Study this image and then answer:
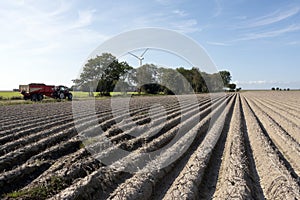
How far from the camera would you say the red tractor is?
94.8 feet

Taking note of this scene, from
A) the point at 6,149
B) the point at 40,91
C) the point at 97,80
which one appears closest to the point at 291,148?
the point at 6,149

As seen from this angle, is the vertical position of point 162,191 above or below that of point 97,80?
below

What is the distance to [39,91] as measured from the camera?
1161 inches

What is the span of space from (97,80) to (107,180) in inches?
1643

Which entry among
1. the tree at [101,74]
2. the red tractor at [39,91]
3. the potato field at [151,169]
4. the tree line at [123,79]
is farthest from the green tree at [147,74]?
the potato field at [151,169]

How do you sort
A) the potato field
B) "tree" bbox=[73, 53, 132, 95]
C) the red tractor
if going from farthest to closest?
"tree" bbox=[73, 53, 132, 95] < the red tractor < the potato field

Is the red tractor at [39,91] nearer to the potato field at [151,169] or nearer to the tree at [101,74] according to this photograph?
the tree at [101,74]

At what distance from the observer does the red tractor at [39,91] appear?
28.9m

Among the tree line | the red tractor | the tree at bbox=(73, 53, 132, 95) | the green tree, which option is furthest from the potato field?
the tree at bbox=(73, 53, 132, 95)

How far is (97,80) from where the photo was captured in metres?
45.7

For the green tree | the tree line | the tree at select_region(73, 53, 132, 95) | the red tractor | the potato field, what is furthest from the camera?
the tree at select_region(73, 53, 132, 95)

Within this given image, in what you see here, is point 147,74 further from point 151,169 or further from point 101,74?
point 151,169

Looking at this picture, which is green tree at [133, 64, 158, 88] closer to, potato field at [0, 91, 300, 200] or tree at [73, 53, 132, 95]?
tree at [73, 53, 132, 95]

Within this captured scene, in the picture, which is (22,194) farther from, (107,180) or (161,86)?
(161,86)
